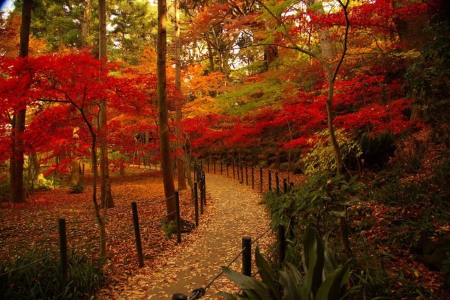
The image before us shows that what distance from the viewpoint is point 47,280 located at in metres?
4.00

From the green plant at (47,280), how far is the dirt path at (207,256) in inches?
22.3

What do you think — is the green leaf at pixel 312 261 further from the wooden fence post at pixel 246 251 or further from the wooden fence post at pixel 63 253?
the wooden fence post at pixel 63 253

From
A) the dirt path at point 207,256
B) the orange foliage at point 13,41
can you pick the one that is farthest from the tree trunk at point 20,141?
the dirt path at point 207,256

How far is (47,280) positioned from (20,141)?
7.56 meters

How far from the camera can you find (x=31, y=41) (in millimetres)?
15820

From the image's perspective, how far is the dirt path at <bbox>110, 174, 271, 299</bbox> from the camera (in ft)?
14.3

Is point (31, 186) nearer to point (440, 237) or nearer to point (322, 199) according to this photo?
point (322, 199)

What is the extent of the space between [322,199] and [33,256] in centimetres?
470

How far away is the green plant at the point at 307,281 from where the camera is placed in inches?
94.0

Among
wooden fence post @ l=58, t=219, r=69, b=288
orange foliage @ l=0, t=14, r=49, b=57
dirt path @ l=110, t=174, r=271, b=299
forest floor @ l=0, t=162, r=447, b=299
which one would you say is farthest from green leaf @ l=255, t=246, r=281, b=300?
orange foliage @ l=0, t=14, r=49, b=57

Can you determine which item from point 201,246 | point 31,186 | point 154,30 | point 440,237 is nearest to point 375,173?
point 440,237

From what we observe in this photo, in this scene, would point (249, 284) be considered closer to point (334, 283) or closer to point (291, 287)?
point (291, 287)

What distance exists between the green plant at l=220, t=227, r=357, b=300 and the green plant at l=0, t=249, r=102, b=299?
2.78m

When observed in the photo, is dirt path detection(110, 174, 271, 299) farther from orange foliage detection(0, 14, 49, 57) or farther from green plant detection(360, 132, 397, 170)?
orange foliage detection(0, 14, 49, 57)
